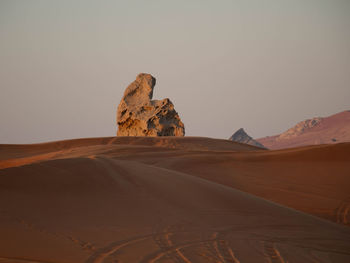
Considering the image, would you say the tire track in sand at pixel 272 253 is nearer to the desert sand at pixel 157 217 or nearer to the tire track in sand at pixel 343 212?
the desert sand at pixel 157 217

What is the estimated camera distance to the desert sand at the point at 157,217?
11.6 feet

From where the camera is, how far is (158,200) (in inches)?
229

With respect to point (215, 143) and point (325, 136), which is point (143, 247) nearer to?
point (215, 143)

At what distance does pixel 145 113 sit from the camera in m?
27.0

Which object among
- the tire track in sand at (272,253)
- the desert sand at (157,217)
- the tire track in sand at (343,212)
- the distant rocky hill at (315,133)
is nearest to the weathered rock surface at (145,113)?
the desert sand at (157,217)

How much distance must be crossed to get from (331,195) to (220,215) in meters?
4.49

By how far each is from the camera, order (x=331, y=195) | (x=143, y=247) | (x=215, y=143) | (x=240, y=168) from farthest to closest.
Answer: (x=215, y=143) → (x=240, y=168) → (x=331, y=195) → (x=143, y=247)

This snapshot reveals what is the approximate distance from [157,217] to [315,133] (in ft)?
310

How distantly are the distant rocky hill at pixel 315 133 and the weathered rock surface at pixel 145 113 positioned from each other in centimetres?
6057

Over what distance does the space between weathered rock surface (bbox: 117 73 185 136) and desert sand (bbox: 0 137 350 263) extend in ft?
55.7

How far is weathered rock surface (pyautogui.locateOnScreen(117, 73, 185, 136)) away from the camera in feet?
87.0

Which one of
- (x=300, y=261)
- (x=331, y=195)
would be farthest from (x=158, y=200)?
(x=331, y=195)

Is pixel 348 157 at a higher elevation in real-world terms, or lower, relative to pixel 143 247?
higher

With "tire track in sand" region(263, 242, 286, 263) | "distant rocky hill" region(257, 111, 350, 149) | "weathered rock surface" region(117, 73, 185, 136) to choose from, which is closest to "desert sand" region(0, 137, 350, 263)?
"tire track in sand" region(263, 242, 286, 263)
